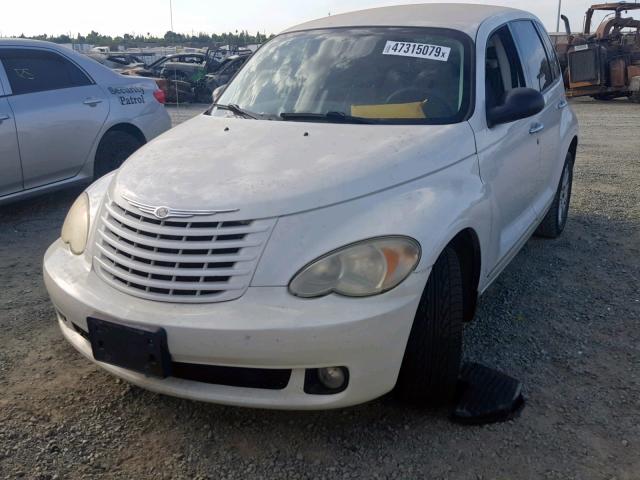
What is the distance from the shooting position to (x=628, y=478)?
7.92 ft

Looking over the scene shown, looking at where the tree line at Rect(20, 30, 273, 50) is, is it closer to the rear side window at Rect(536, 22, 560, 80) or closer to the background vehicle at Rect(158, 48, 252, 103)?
the background vehicle at Rect(158, 48, 252, 103)

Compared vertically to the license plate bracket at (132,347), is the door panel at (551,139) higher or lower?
higher

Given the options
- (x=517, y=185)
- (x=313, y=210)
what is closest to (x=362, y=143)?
(x=313, y=210)

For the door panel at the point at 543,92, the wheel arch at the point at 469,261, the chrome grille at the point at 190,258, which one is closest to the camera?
the chrome grille at the point at 190,258

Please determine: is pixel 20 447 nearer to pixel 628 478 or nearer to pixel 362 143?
pixel 362 143

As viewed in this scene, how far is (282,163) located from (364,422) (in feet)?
3.79

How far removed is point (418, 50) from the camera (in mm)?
3559

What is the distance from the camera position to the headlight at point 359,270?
7.70 feet

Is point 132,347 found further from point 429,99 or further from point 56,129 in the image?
point 56,129

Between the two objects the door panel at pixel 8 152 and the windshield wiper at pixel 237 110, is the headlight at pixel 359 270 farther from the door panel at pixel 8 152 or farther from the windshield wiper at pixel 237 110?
the door panel at pixel 8 152

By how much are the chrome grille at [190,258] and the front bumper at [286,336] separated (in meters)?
0.05

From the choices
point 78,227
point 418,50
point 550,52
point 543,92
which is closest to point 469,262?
point 418,50

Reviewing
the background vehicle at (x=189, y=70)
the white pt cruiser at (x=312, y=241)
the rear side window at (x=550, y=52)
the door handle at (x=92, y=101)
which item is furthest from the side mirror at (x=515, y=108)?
the background vehicle at (x=189, y=70)

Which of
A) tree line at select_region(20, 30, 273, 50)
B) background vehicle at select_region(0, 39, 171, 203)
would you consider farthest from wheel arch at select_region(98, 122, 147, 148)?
tree line at select_region(20, 30, 273, 50)
